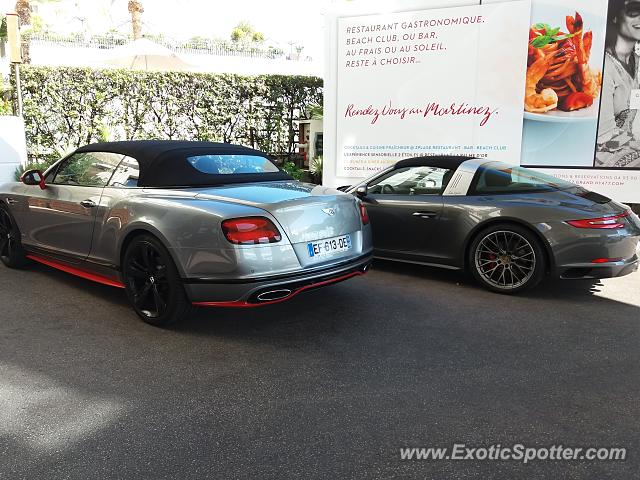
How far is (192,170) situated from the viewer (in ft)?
14.5

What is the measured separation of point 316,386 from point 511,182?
320 centimetres

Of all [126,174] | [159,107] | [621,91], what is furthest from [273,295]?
[159,107]

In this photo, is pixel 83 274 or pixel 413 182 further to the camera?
pixel 413 182

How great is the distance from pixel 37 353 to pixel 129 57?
9932mm

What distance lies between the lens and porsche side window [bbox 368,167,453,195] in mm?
5605

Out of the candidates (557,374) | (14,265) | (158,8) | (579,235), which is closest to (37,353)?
(14,265)

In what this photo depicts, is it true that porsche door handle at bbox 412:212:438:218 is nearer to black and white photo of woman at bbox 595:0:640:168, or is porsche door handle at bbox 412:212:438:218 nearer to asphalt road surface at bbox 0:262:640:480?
asphalt road surface at bbox 0:262:640:480

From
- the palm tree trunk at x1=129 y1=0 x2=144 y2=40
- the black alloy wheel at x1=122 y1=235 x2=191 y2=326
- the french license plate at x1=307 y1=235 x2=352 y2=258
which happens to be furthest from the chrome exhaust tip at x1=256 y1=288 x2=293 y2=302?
the palm tree trunk at x1=129 y1=0 x2=144 y2=40

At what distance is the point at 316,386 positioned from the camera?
10.5 ft

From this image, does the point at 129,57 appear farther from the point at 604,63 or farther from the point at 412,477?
the point at 412,477

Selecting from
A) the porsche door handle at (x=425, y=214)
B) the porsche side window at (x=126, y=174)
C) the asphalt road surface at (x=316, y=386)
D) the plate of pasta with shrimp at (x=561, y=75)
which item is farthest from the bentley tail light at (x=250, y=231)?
the plate of pasta with shrimp at (x=561, y=75)

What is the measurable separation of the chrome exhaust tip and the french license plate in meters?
0.33

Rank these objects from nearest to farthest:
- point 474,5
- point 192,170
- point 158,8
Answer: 1. point 192,170
2. point 474,5
3. point 158,8

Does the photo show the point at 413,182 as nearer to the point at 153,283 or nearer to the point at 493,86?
the point at 153,283
